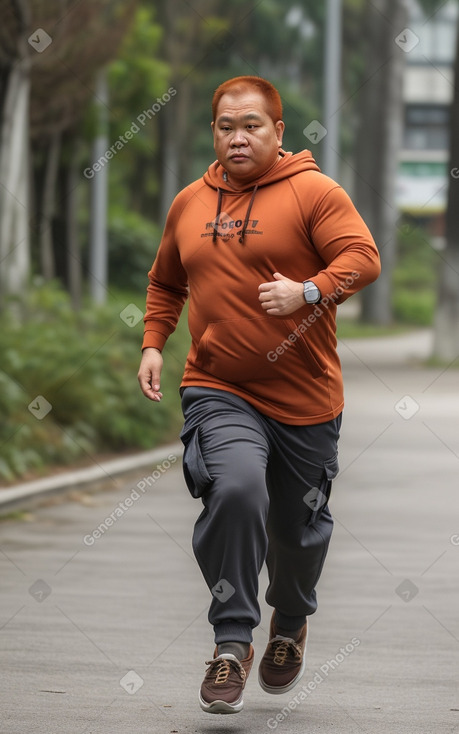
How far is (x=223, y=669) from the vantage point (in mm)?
4953

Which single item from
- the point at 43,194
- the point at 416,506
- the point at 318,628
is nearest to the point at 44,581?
the point at 318,628

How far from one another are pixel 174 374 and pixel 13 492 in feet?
18.1

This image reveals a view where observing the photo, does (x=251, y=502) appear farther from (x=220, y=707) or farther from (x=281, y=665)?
(x=281, y=665)

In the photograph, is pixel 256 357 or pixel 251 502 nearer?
pixel 251 502

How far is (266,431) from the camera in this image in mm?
5156

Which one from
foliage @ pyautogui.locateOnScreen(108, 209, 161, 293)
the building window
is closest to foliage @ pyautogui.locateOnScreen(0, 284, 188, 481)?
foliage @ pyautogui.locateOnScreen(108, 209, 161, 293)

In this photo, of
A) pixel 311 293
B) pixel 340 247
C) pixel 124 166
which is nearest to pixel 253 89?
pixel 340 247

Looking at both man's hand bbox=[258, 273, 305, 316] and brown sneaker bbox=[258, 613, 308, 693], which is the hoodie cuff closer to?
man's hand bbox=[258, 273, 305, 316]

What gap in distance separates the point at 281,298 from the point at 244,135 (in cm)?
62

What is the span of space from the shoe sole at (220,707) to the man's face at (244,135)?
Answer: 163 centimetres

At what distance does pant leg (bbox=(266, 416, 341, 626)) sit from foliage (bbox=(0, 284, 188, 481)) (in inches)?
242

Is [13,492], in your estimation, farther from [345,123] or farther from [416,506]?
[345,123]

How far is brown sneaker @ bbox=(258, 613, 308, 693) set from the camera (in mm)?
5438

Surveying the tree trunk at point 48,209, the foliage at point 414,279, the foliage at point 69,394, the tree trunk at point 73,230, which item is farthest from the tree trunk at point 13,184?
the foliage at point 414,279
